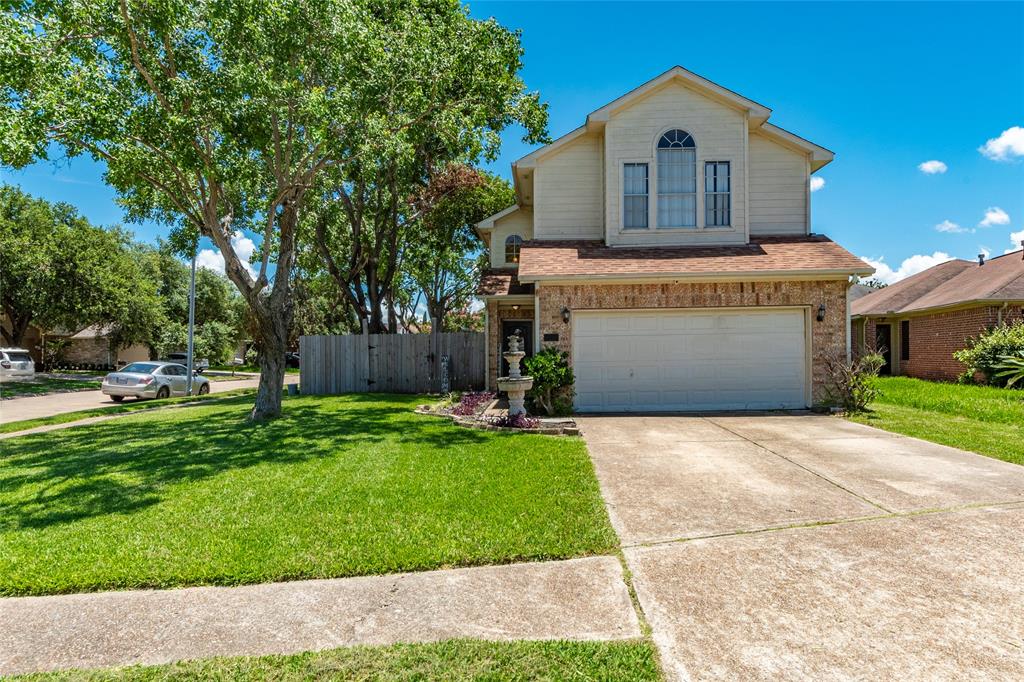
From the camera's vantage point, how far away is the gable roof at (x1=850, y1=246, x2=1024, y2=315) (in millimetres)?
15461

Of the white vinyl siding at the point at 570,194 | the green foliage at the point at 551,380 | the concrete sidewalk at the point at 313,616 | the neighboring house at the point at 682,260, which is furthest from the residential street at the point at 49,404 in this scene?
the white vinyl siding at the point at 570,194

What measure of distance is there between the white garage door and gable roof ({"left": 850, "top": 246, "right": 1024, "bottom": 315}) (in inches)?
A: 356

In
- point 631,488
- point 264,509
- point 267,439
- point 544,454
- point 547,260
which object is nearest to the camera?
point 264,509

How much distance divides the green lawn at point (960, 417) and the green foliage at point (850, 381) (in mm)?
367

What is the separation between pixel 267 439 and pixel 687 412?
8080mm

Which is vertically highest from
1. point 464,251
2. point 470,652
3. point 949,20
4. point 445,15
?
point 445,15

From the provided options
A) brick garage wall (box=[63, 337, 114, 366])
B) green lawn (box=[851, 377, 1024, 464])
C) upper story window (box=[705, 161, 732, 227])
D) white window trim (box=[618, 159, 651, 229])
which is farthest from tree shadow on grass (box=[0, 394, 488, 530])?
brick garage wall (box=[63, 337, 114, 366])

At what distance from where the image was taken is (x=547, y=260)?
11.9 metres

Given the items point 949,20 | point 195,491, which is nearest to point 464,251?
point 949,20

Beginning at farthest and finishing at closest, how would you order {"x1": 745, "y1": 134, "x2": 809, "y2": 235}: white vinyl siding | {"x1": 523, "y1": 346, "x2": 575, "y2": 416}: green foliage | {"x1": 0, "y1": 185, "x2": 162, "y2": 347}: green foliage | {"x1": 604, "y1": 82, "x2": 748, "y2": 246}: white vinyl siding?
{"x1": 0, "y1": 185, "x2": 162, "y2": 347}: green foliage
{"x1": 745, "y1": 134, "x2": 809, "y2": 235}: white vinyl siding
{"x1": 604, "y1": 82, "x2": 748, "y2": 246}: white vinyl siding
{"x1": 523, "y1": 346, "x2": 575, "y2": 416}: green foliage

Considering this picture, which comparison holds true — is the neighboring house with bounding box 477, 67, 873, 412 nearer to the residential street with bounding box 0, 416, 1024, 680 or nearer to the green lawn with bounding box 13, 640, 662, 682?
the residential street with bounding box 0, 416, 1024, 680

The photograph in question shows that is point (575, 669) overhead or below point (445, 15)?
below

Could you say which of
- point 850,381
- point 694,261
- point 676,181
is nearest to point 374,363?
point 694,261

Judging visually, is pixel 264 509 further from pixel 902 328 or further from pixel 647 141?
pixel 902 328
